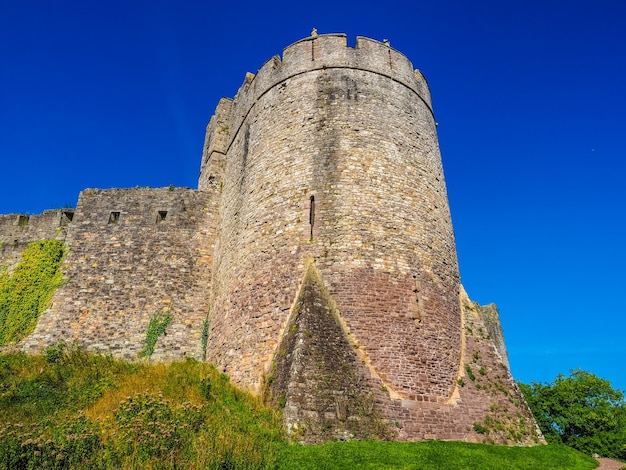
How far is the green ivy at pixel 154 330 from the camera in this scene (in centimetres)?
1592

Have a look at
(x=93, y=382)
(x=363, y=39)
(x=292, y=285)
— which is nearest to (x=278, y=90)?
(x=363, y=39)

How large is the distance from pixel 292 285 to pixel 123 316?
744 centimetres

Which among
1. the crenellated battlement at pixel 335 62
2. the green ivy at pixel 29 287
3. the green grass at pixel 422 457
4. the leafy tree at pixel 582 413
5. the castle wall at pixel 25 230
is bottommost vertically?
the green grass at pixel 422 457

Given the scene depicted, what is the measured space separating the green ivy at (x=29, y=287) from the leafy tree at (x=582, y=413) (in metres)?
19.6

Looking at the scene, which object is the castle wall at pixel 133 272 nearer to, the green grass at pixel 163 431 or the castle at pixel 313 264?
the castle at pixel 313 264

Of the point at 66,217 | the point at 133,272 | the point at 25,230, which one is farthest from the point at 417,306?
the point at 25,230

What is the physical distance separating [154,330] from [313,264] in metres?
7.02

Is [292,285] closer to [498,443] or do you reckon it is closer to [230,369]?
[230,369]

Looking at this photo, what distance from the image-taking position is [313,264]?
1242 cm

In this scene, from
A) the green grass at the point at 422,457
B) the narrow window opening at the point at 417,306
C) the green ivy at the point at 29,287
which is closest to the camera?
the green grass at the point at 422,457

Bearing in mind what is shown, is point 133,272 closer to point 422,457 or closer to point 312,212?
point 312,212

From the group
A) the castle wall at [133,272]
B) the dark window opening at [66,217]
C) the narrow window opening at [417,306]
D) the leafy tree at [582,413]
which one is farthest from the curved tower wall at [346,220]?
the leafy tree at [582,413]

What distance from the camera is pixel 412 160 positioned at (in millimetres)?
14594

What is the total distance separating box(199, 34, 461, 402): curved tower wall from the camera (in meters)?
11.6
